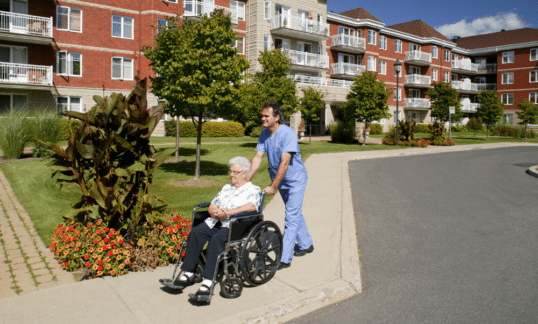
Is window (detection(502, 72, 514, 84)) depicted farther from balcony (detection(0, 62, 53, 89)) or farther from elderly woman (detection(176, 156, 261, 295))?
elderly woman (detection(176, 156, 261, 295))

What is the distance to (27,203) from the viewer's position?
337 inches

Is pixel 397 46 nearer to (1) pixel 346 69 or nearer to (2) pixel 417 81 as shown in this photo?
(2) pixel 417 81

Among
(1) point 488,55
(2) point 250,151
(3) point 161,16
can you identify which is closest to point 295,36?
(3) point 161,16

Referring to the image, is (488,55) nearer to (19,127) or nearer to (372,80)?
(372,80)

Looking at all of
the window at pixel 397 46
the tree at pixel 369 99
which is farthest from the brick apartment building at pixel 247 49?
the tree at pixel 369 99

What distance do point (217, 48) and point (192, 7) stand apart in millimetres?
21967

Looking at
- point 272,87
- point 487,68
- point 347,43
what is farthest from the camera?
point 487,68

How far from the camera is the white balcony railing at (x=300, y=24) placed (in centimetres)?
3541

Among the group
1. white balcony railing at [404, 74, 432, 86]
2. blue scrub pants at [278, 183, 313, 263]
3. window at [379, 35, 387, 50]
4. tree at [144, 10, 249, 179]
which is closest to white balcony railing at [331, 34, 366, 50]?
window at [379, 35, 387, 50]

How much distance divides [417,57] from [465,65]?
12384 millimetres

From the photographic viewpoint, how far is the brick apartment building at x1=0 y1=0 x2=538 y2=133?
27.2m

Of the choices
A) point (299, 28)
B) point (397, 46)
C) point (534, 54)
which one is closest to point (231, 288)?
point (299, 28)

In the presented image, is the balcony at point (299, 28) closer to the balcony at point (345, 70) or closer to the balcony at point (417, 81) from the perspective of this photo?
the balcony at point (345, 70)

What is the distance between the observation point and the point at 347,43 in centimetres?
4194
